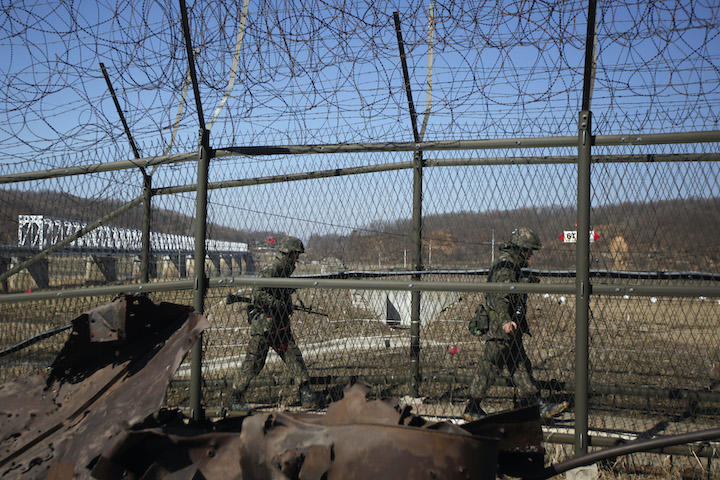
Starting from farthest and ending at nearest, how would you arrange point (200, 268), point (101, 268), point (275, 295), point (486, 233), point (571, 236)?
point (275, 295) < point (101, 268) < point (486, 233) < point (571, 236) < point (200, 268)

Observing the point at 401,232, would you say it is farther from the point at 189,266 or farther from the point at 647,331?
the point at 647,331

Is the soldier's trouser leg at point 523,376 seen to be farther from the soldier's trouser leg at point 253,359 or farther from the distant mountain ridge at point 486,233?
the soldier's trouser leg at point 253,359

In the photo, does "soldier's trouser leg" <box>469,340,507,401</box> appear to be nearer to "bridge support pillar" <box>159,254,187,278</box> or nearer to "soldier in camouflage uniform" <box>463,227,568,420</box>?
"soldier in camouflage uniform" <box>463,227,568,420</box>

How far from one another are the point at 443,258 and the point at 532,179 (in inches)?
49.1

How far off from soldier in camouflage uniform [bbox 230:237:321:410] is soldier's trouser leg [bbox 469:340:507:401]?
53.4 inches

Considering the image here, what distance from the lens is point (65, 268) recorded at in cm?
533

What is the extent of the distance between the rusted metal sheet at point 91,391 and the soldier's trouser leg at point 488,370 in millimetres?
2551

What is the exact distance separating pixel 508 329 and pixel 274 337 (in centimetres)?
211

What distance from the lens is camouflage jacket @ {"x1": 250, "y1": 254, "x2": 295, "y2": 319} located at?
5004 millimetres

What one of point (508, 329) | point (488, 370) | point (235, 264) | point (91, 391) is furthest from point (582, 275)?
point (235, 264)

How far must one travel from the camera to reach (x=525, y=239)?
15.9 feet

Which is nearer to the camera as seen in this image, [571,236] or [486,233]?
[571,236]

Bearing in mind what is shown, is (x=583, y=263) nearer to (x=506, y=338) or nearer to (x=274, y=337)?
(x=506, y=338)

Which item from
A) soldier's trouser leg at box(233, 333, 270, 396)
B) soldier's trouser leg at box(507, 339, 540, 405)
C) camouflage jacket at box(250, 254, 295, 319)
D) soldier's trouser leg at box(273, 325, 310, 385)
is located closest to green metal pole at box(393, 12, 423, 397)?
soldier's trouser leg at box(507, 339, 540, 405)
